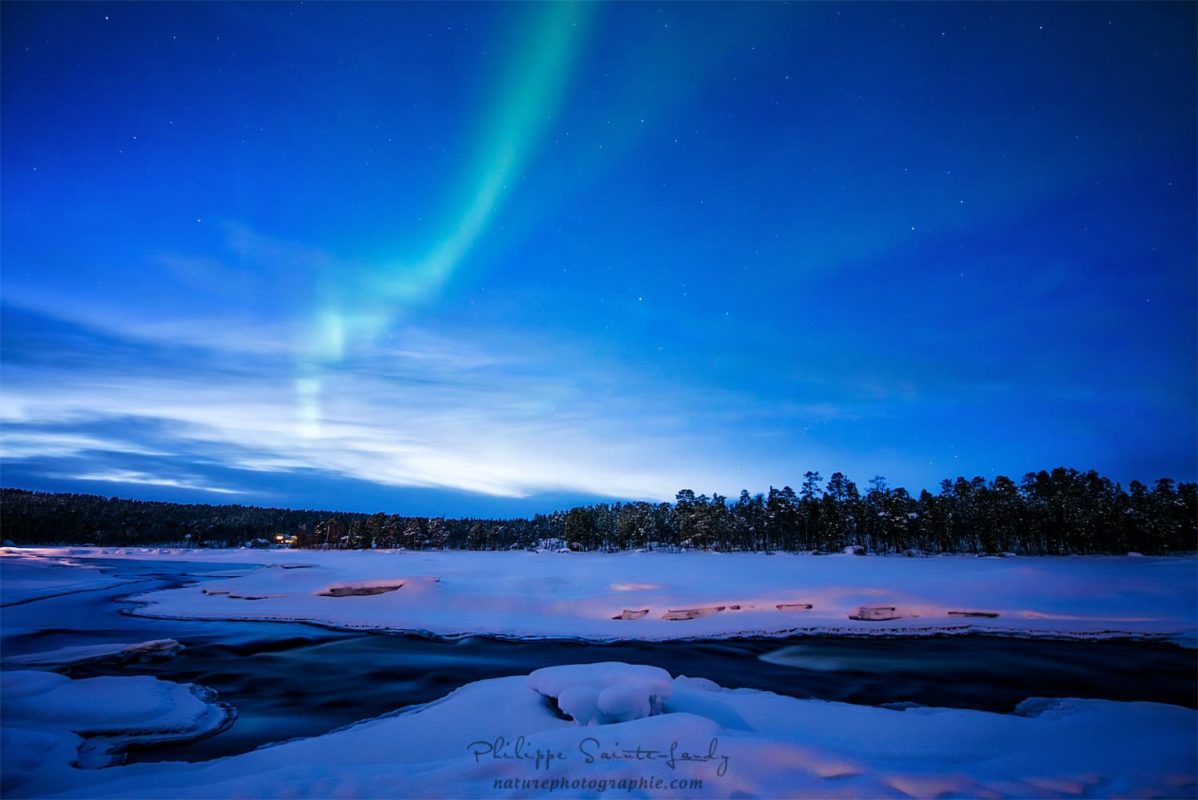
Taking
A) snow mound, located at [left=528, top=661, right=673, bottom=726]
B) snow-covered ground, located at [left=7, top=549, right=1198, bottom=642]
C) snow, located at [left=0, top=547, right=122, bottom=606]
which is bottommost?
snow, located at [left=0, top=547, right=122, bottom=606]

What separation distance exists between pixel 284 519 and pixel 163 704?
186505mm

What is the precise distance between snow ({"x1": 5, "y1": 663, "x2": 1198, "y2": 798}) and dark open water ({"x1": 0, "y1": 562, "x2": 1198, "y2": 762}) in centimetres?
157

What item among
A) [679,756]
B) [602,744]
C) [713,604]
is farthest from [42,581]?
[679,756]

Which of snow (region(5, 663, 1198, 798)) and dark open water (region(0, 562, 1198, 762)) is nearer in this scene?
snow (region(5, 663, 1198, 798))

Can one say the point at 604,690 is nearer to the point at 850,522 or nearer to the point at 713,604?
the point at 713,604

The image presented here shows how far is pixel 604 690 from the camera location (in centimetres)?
908

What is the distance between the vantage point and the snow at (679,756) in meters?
5.90

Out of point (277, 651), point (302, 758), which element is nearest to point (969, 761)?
point (302, 758)

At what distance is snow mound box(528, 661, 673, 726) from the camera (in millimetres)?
8469

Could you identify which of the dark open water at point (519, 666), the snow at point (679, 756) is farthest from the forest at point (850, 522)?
the snow at point (679, 756)

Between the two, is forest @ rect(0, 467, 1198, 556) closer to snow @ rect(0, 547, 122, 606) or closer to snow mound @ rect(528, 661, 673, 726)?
snow @ rect(0, 547, 122, 606)

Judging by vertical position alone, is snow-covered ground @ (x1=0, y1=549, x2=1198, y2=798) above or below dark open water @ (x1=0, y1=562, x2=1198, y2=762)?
above

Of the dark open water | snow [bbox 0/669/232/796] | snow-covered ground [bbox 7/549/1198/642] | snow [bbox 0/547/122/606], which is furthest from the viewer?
snow [bbox 0/547/122/606]

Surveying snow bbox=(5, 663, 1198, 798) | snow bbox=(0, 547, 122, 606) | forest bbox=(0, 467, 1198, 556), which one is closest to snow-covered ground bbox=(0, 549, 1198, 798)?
snow bbox=(5, 663, 1198, 798)
